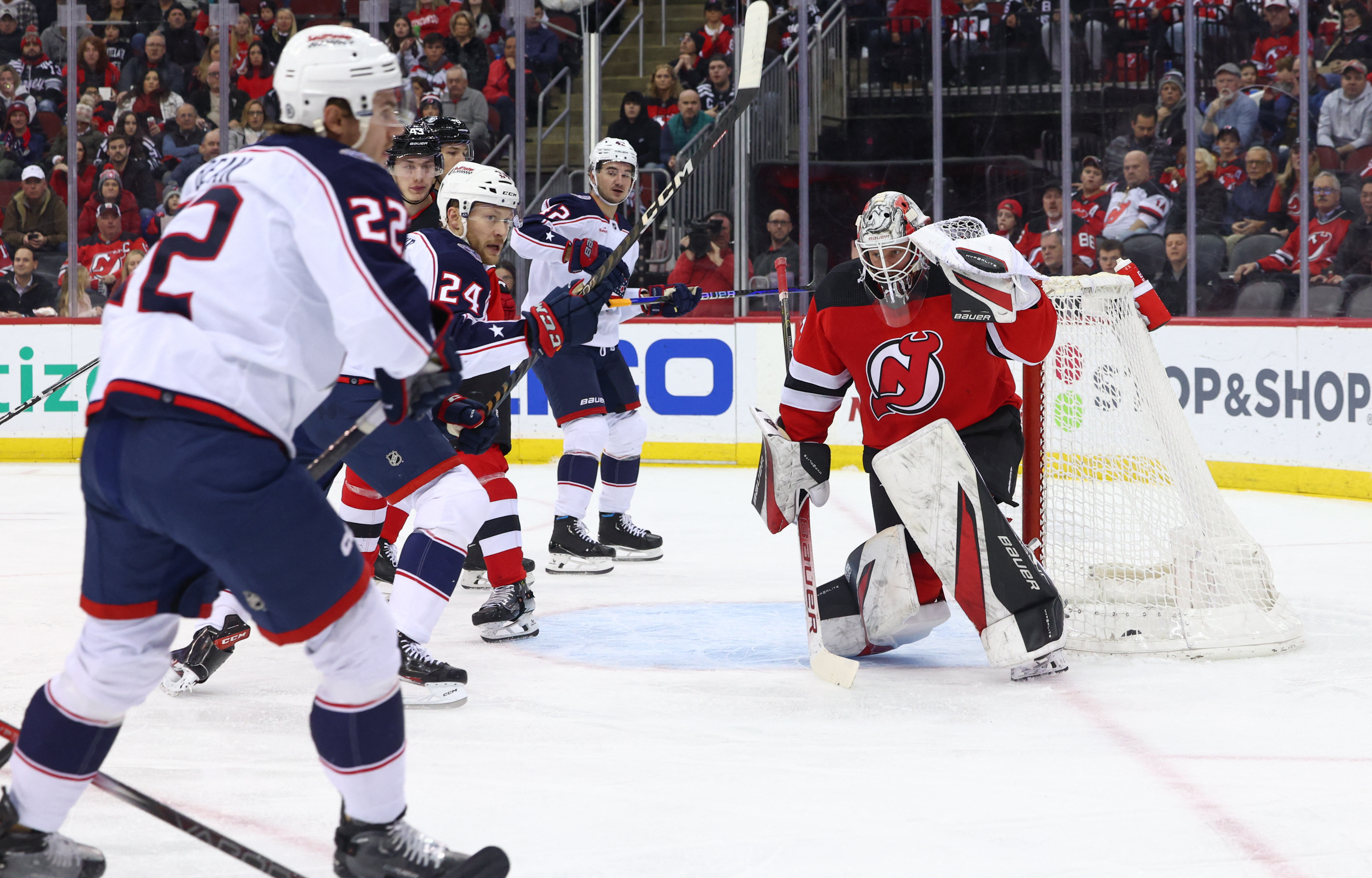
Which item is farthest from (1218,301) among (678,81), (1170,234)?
(678,81)

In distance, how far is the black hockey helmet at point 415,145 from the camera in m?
3.71

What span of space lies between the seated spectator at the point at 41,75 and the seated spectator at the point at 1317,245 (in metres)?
6.13

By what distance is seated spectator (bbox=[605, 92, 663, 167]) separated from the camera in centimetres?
786

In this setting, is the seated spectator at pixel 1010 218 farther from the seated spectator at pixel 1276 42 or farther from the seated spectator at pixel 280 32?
the seated spectator at pixel 280 32

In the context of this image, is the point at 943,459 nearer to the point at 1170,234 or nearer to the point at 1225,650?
the point at 1225,650

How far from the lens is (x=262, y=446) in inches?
64.9

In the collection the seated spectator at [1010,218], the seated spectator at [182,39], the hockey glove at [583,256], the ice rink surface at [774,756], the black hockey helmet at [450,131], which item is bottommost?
the ice rink surface at [774,756]

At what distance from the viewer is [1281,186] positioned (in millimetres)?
6402

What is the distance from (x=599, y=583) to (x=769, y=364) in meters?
3.03

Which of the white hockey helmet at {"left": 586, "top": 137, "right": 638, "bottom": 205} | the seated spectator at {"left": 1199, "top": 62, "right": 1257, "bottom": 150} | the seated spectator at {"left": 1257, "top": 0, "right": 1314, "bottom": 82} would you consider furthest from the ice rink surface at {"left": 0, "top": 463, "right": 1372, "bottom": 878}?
the seated spectator at {"left": 1257, "top": 0, "right": 1314, "bottom": 82}

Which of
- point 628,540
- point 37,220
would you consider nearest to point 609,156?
point 628,540

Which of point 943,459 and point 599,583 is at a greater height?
point 943,459

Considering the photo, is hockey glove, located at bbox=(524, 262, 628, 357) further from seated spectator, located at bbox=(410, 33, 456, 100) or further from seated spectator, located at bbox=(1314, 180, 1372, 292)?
seated spectator, located at bbox=(410, 33, 456, 100)

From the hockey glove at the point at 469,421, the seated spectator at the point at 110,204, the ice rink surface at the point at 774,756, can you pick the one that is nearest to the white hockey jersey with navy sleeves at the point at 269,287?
the ice rink surface at the point at 774,756
